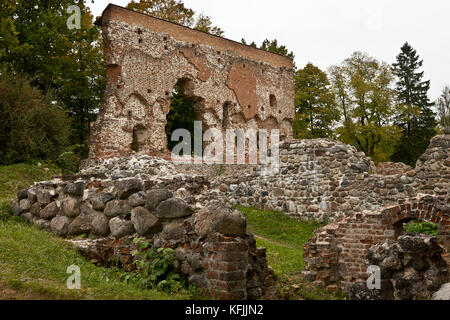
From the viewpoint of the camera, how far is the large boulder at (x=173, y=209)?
5.54 metres

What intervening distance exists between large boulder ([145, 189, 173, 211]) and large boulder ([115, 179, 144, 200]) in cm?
41

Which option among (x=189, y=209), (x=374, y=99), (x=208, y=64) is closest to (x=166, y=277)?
(x=189, y=209)

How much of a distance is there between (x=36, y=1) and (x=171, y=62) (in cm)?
703

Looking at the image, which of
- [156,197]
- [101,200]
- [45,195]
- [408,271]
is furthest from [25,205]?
[408,271]

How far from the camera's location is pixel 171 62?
70.3ft

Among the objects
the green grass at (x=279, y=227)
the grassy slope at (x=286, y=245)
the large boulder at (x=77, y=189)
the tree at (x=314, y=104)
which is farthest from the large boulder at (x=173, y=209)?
the tree at (x=314, y=104)

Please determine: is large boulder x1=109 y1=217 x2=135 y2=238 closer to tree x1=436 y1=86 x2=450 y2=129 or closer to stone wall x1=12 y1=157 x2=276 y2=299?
stone wall x1=12 y1=157 x2=276 y2=299

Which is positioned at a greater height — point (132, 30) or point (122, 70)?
point (132, 30)

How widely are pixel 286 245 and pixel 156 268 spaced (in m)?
6.08

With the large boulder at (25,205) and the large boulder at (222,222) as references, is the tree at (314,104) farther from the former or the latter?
the large boulder at (222,222)

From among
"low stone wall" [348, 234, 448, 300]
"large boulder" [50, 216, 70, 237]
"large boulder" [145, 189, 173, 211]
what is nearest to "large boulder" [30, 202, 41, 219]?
"large boulder" [50, 216, 70, 237]

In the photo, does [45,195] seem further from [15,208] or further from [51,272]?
[51,272]

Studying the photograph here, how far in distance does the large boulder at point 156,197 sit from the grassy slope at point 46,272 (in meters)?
0.94
